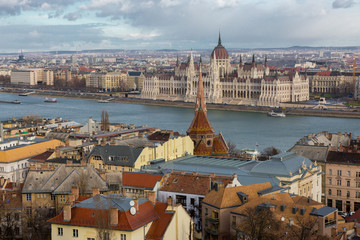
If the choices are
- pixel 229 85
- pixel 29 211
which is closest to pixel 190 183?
pixel 29 211

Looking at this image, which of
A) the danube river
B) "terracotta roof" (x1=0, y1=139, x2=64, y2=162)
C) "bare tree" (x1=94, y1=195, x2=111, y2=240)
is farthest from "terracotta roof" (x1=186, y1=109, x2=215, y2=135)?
"bare tree" (x1=94, y1=195, x2=111, y2=240)

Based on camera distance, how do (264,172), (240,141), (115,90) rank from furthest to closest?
(115,90), (240,141), (264,172)

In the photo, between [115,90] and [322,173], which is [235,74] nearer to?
[115,90]

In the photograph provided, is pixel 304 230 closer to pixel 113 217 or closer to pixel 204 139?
A: pixel 113 217

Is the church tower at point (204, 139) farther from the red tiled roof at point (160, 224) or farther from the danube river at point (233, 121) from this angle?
the danube river at point (233, 121)

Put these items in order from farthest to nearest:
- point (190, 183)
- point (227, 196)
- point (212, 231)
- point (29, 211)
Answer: point (190, 183), point (29, 211), point (227, 196), point (212, 231)

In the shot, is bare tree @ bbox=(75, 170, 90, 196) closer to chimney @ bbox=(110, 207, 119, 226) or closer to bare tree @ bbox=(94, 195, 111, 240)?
bare tree @ bbox=(94, 195, 111, 240)

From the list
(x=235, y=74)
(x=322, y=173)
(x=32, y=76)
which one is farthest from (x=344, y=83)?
(x=322, y=173)
